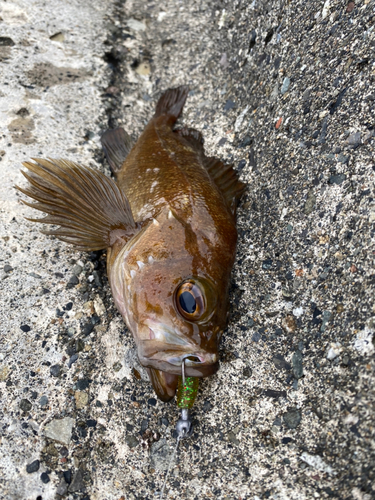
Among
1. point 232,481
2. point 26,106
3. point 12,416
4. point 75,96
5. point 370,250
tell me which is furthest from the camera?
point 75,96

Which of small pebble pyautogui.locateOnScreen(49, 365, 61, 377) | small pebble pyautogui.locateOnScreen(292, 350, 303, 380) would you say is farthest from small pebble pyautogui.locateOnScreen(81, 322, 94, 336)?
small pebble pyautogui.locateOnScreen(292, 350, 303, 380)

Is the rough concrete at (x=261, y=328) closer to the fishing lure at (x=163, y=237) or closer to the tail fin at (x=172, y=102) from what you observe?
the fishing lure at (x=163, y=237)

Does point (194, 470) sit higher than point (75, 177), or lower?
lower

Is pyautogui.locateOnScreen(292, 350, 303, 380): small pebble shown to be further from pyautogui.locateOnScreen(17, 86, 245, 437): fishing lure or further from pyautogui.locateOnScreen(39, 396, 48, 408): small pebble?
pyautogui.locateOnScreen(39, 396, 48, 408): small pebble

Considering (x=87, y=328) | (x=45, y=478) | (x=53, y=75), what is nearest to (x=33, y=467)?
(x=45, y=478)

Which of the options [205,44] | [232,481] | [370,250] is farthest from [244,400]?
[205,44]

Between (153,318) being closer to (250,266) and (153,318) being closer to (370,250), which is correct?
(250,266)
